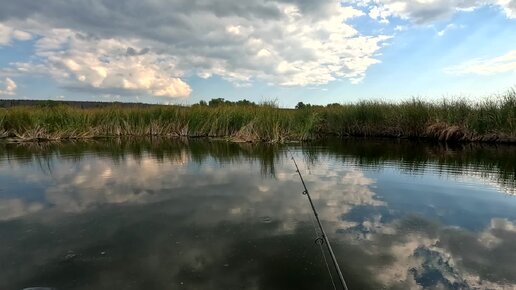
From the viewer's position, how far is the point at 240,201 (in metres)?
6.64

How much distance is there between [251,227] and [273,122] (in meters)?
13.1

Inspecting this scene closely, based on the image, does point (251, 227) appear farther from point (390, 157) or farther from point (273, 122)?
point (273, 122)

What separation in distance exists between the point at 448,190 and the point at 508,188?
1332 mm

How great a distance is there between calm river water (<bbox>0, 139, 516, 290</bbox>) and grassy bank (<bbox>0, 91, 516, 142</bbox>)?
27.0ft

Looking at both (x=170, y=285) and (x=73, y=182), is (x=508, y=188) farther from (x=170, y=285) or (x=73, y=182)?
(x=73, y=182)

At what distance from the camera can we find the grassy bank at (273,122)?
17.5m

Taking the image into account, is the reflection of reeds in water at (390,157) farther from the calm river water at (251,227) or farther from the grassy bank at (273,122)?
the grassy bank at (273,122)

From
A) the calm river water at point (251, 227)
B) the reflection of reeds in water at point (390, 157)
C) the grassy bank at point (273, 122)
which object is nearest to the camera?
the calm river water at point (251, 227)

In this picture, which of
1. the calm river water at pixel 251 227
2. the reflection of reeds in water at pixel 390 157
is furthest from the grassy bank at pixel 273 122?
the calm river water at pixel 251 227

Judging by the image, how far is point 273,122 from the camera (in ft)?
59.5

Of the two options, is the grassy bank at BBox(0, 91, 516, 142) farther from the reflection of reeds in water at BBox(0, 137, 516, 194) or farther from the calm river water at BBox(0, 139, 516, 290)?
the calm river water at BBox(0, 139, 516, 290)

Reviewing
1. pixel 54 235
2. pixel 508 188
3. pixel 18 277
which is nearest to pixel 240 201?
pixel 54 235

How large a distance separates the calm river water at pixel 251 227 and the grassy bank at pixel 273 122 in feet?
27.0

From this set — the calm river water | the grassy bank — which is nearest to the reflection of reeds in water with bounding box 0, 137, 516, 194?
the calm river water
